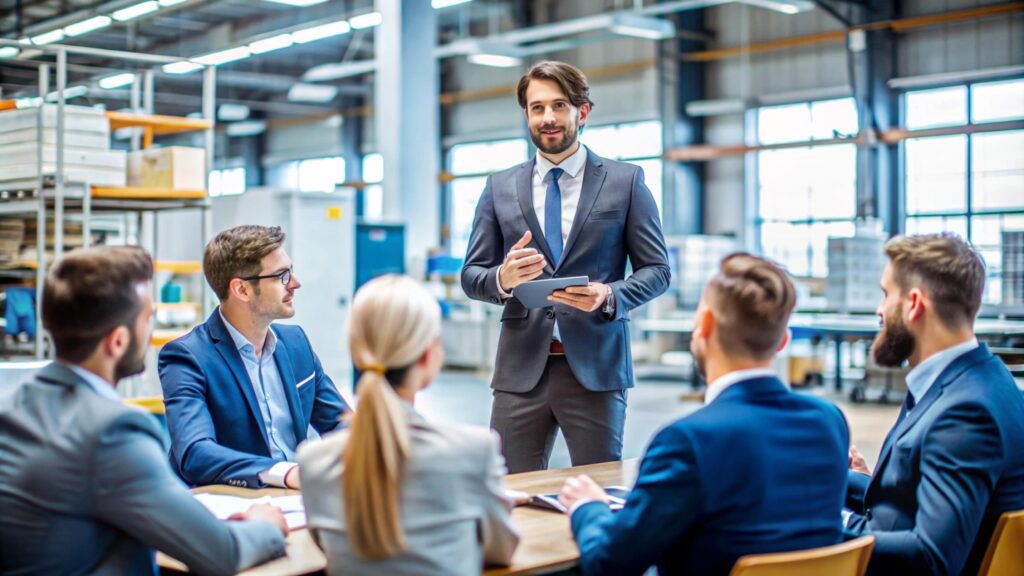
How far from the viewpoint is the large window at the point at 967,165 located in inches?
517

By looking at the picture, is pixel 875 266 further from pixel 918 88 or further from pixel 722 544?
pixel 722 544

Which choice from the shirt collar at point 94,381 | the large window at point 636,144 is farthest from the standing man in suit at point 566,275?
the large window at point 636,144

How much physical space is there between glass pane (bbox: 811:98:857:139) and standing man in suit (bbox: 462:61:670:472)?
11950 millimetres

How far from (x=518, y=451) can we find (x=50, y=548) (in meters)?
1.53

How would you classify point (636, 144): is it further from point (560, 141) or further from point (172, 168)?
point (560, 141)

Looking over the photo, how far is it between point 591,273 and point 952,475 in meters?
1.23

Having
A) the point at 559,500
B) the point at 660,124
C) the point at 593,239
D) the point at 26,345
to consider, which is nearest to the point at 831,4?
the point at 660,124

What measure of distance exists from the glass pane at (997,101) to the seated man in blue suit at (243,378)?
12.4 metres

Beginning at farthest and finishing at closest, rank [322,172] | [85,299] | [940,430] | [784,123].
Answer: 1. [322,172]
2. [784,123]
3. [940,430]
4. [85,299]

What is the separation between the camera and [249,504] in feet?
7.03

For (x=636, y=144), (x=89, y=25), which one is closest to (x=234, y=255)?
(x=89, y=25)

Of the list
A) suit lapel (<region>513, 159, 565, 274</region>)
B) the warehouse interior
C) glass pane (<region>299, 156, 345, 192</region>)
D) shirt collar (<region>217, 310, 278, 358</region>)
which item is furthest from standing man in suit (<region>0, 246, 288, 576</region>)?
glass pane (<region>299, 156, 345, 192</region>)

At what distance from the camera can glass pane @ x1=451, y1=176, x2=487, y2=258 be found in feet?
59.9

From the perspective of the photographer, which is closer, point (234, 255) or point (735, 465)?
point (735, 465)
